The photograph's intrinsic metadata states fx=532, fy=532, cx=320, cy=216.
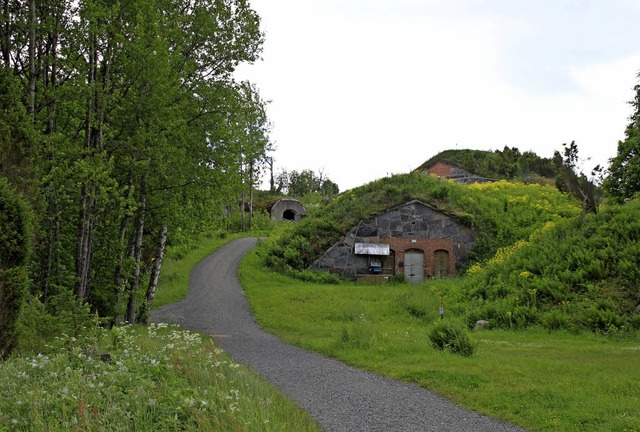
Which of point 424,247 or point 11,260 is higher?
point 424,247

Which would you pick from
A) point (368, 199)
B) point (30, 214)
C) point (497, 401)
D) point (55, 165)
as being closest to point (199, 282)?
point (368, 199)

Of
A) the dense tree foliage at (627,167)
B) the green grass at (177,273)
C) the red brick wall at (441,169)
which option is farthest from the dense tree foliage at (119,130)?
the red brick wall at (441,169)

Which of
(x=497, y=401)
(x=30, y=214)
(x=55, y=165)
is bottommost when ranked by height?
(x=497, y=401)

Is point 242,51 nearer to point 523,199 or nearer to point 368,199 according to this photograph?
point 368,199

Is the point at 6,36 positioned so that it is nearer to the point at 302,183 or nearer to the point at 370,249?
the point at 370,249

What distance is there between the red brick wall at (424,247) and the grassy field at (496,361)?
6246 mm

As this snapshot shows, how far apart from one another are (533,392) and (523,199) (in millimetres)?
25060

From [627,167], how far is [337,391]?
23.3m

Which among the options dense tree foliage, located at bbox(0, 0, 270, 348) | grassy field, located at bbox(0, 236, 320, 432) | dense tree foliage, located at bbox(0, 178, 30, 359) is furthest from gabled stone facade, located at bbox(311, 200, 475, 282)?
dense tree foliage, located at bbox(0, 178, 30, 359)

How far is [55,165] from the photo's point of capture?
11086 mm

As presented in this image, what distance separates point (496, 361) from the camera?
10758mm

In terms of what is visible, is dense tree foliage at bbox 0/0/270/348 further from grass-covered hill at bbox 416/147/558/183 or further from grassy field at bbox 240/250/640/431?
grass-covered hill at bbox 416/147/558/183

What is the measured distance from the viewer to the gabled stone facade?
92.6 feet

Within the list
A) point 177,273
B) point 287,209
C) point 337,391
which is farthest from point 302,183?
point 337,391
